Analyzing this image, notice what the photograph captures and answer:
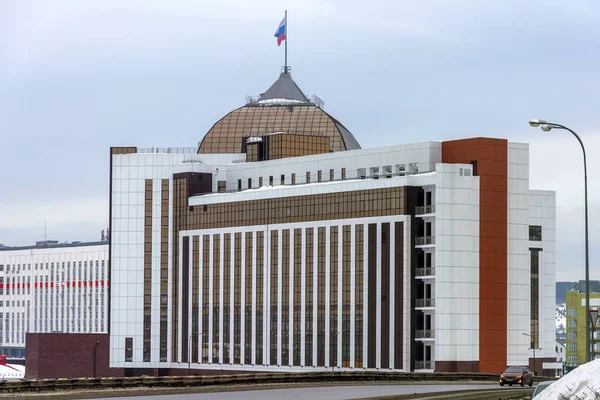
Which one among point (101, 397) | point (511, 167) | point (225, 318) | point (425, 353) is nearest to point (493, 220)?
point (511, 167)

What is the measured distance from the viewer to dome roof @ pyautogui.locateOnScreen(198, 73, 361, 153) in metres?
186

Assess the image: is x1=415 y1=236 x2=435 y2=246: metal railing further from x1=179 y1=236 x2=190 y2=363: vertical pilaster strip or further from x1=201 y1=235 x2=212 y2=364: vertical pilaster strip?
x1=179 y1=236 x2=190 y2=363: vertical pilaster strip

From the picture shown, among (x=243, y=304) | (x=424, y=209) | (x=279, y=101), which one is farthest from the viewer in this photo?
(x=279, y=101)

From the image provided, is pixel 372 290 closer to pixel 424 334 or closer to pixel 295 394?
pixel 424 334

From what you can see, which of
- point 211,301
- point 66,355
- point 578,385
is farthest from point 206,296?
point 578,385

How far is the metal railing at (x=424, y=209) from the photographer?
147 meters

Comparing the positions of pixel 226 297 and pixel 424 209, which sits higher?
pixel 424 209

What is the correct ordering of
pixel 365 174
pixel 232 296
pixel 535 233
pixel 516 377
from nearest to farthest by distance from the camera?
pixel 516 377
pixel 365 174
pixel 535 233
pixel 232 296

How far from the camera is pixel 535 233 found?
555 feet

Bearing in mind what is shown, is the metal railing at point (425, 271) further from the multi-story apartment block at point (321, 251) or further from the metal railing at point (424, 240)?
the metal railing at point (424, 240)

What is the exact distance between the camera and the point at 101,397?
6869cm

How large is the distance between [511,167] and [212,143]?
50.4 metres

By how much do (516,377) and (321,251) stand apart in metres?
67.1

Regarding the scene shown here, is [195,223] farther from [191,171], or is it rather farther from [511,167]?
[511,167]
